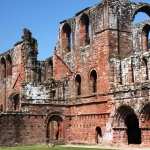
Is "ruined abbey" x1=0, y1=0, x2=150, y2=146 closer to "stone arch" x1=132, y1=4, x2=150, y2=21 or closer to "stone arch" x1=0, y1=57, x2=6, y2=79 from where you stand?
"stone arch" x1=132, y1=4, x2=150, y2=21

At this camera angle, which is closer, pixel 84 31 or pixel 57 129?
pixel 84 31

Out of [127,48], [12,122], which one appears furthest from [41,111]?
[127,48]

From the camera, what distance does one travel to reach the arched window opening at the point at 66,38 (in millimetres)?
32219

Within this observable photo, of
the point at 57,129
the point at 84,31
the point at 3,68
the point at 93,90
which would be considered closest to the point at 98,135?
the point at 93,90

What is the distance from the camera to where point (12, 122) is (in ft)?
90.7

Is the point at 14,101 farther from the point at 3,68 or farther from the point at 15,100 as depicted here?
the point at 3,68

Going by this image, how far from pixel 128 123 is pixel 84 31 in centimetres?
729

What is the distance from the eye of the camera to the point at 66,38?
32.6 metres

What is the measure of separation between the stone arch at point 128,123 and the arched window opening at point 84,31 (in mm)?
6384

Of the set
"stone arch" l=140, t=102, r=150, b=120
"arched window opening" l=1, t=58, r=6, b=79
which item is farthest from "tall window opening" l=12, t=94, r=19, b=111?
"stone arch" l=140, t=102, r=150, b=120

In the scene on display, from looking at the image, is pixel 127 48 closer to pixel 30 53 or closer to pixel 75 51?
pixel 75 51

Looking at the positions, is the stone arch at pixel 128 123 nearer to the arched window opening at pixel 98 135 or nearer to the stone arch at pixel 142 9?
the arched window opening at pixel 98 135

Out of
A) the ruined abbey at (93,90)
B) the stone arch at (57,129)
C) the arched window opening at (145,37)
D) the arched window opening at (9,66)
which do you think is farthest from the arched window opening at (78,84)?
the arched window opening at (9,66)

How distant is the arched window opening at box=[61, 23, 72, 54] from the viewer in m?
32.2
